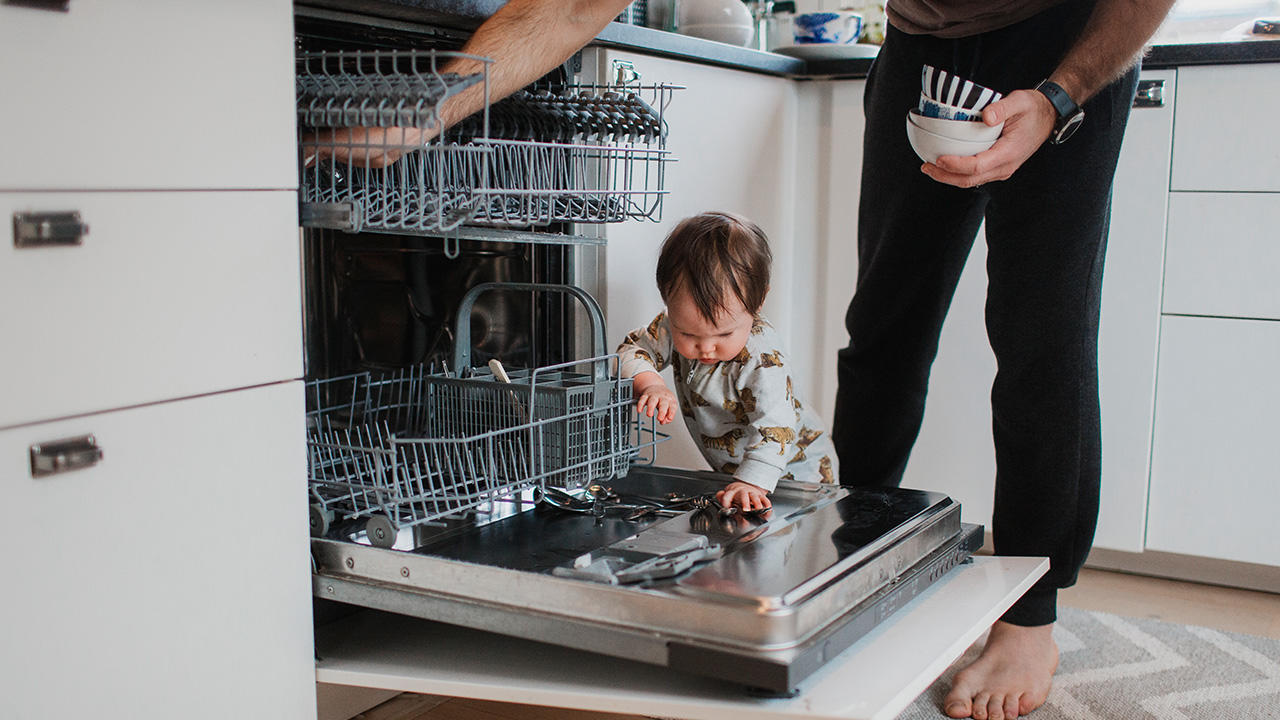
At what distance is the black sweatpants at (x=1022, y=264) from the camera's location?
140cm

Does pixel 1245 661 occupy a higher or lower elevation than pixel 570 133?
lower

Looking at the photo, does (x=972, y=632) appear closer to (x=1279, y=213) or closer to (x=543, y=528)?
(x=543, y=528)

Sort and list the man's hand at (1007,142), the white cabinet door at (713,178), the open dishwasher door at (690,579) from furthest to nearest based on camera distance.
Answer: the white cabinet door at (713,178) < the man's hand at (1007,142) < the open dishwasher door at (690,579)

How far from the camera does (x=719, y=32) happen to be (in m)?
1.95

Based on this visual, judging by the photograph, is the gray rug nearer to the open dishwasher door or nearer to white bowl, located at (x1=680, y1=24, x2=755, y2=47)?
the open dishwasher door

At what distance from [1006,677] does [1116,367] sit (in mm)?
661

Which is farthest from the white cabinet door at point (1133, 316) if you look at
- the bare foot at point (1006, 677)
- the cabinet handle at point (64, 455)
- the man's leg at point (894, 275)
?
the cabinet handle at point (64, 455)

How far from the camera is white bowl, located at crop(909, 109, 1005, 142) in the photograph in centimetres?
125

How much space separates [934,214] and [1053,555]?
466 millimetres

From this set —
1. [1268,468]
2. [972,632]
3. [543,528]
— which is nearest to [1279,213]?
[1268,468]

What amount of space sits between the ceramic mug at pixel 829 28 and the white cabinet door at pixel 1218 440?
0.77m

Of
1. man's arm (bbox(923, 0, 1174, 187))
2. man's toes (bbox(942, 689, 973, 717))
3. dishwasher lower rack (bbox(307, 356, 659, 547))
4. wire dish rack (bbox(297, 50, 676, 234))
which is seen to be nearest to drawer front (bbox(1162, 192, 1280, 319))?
man's arm (bbox(923, 0, 1174, 187))

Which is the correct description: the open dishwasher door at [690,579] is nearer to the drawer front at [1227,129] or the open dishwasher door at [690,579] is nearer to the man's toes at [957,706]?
the man's toes at [957,706]

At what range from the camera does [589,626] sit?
38.9 inches
